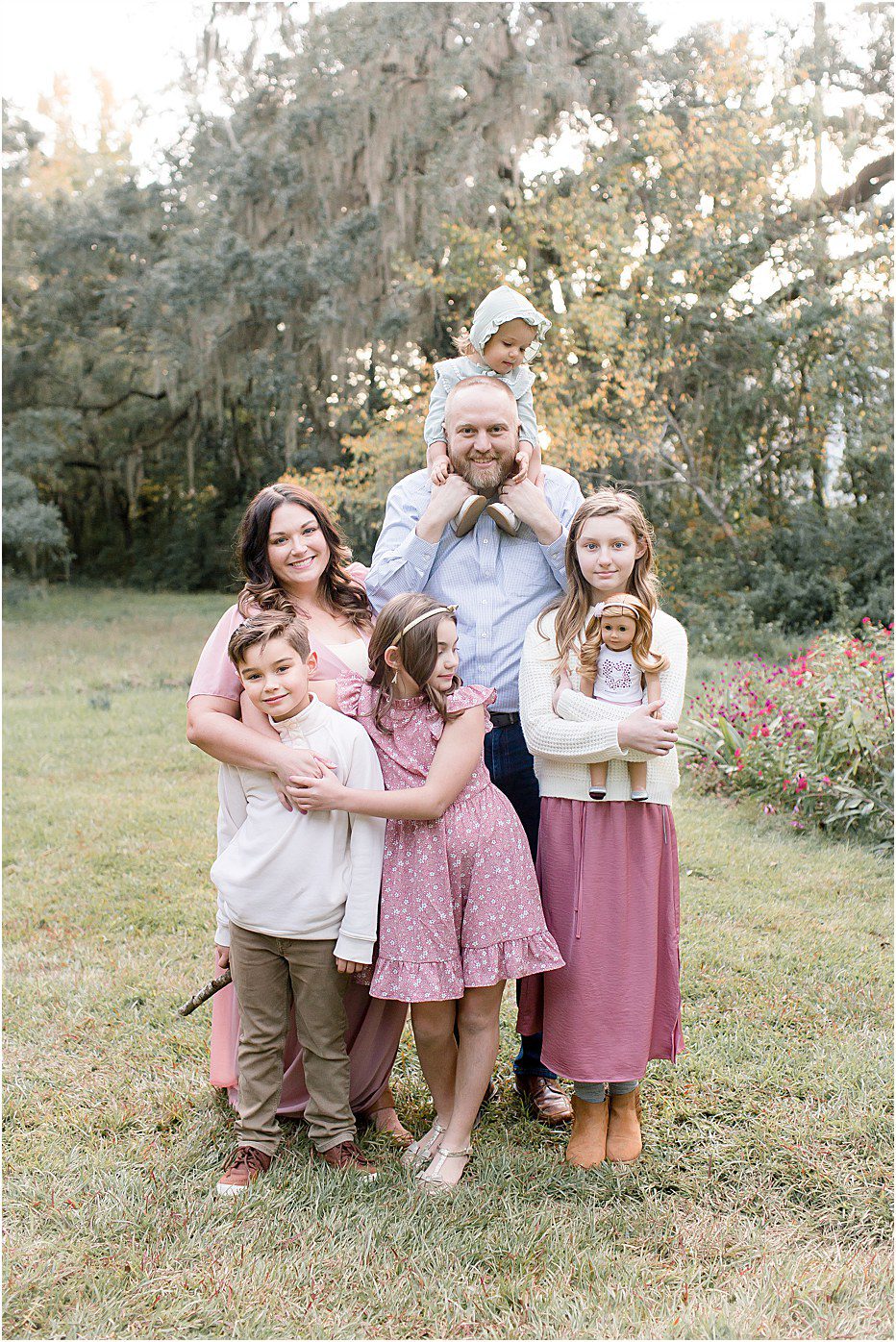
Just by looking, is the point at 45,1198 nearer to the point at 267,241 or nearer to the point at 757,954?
the point at 757,954

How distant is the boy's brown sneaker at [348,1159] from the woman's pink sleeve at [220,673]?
1.22 metres

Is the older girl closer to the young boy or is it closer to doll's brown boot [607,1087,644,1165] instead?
doll's brown boot [607,1087,644,1165]

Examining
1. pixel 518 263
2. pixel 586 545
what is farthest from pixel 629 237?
pixel 586 545

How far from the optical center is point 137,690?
422 inches

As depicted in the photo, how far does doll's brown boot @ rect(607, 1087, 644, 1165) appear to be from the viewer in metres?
2.96

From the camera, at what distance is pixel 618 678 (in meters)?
2.83

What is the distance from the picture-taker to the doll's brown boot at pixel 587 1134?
2920 millimetres

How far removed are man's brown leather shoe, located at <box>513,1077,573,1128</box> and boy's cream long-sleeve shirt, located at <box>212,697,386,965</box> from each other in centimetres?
90

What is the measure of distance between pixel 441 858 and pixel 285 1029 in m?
0.63

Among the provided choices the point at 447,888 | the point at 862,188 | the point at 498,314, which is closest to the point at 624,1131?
the point at 447,888

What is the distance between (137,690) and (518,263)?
6.63 meters

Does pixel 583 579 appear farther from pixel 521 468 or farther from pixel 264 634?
pixel 264 634

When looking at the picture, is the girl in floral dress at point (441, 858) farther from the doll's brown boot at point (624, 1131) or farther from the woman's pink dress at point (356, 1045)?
the doll's brown boot at point (624, 1131)

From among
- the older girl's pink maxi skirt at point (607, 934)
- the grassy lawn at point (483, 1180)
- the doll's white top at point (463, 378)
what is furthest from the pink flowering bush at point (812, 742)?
the doll's white top at point (463, 378)
